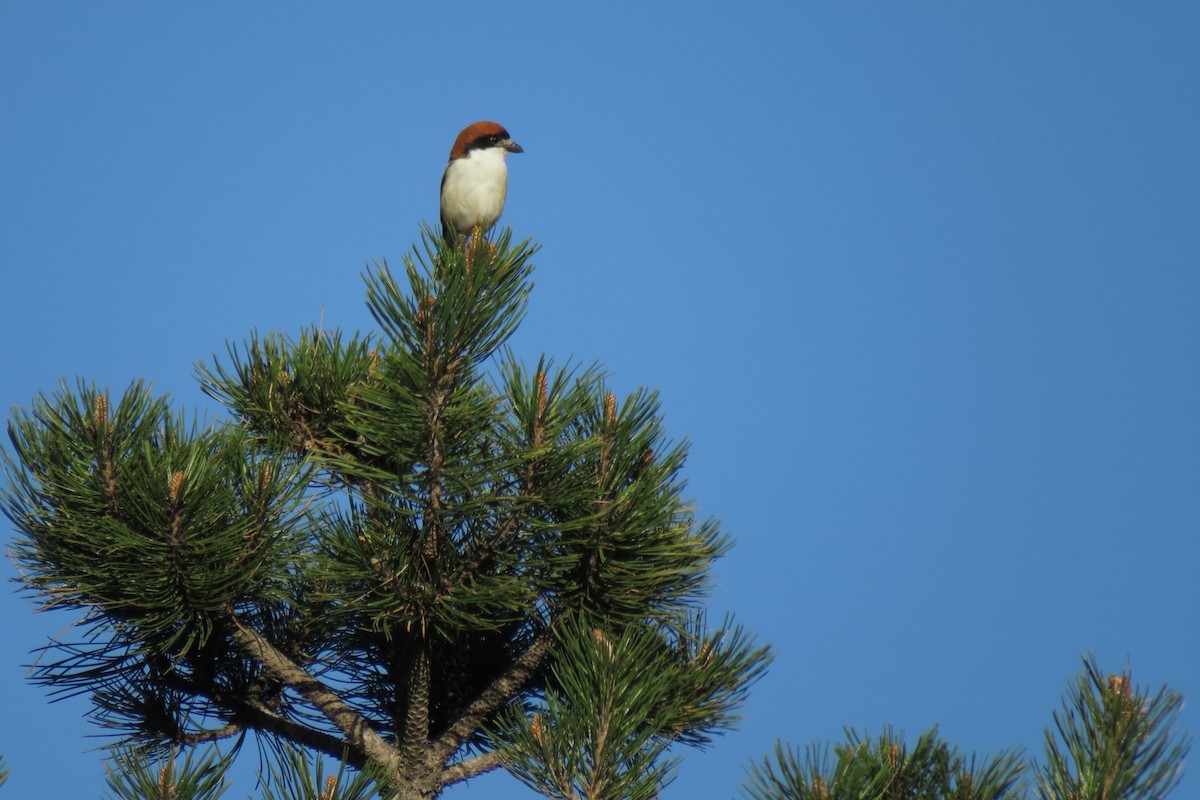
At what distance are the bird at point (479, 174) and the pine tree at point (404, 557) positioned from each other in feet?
16.6

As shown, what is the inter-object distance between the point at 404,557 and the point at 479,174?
5994 millimetres

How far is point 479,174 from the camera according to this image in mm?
9492

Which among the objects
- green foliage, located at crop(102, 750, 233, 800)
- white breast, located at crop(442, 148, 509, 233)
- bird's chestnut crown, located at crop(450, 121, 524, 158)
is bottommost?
green foliage, located at crop(102, 750, 233, 800)

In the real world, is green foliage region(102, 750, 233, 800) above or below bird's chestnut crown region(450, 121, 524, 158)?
below

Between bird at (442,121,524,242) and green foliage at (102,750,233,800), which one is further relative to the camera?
bird at (442,121,524,242)

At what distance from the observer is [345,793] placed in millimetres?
3602

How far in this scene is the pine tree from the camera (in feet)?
12.7

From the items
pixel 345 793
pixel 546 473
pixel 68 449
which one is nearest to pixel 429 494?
pixel 546 473

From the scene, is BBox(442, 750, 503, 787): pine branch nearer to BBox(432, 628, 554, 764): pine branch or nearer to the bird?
BBox(432, 628, 554, 764): pine branch

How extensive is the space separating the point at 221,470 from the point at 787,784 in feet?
6.66

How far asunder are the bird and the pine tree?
5.05 metres

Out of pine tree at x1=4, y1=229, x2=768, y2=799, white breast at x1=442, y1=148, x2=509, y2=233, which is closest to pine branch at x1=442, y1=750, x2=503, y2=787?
pine tree at x1=4, y1=229, x2=768, y2=799

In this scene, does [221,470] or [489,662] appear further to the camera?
[489,662]

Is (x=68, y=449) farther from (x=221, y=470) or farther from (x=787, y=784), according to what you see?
(x=787, y=784)
